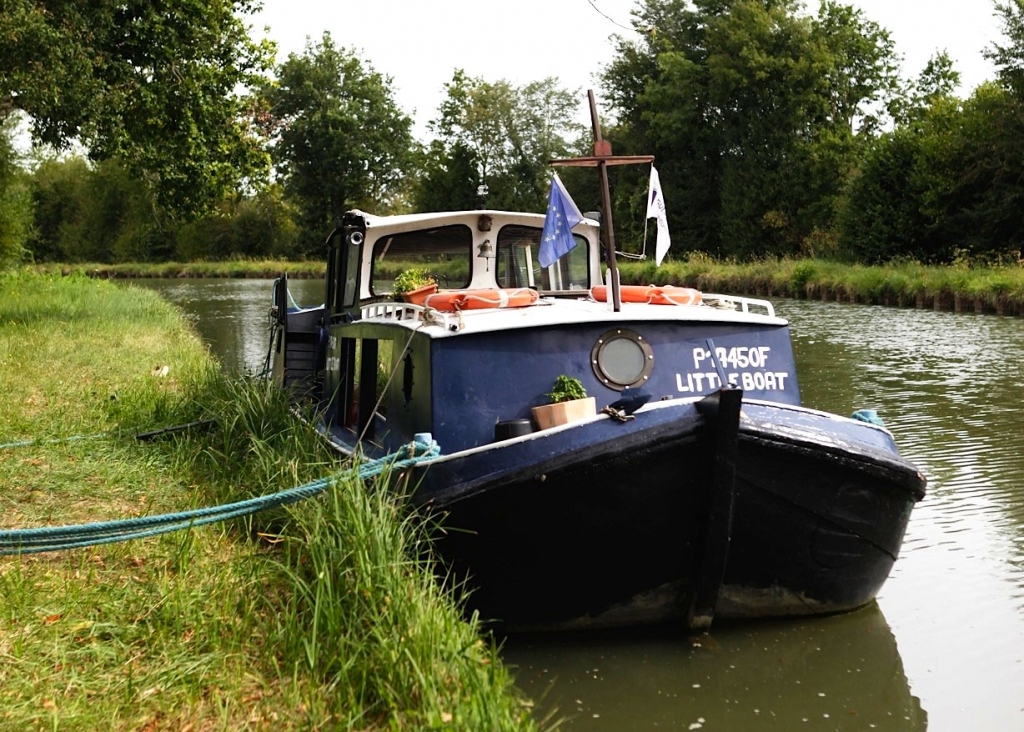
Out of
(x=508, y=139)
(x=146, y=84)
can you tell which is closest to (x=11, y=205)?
(x=146, y=84)

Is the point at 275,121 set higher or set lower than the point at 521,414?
higher

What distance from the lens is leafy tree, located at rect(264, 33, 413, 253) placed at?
67.4 metres

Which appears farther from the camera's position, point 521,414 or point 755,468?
point 521,414

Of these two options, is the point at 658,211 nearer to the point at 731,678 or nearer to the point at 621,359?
the point at 621,359

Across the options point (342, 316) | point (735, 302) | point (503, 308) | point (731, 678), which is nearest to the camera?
point (731, 678)

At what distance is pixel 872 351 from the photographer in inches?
704

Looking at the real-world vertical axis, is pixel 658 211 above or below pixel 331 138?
below

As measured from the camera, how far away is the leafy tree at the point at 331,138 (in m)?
67.4

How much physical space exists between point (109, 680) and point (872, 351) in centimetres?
1555

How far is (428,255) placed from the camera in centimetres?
865

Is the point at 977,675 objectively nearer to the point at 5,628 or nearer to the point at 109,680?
the point at 109,680

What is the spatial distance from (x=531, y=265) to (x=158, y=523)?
4199mm

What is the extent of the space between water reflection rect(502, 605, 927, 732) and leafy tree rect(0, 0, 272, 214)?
12901 mm

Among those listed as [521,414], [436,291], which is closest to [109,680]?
[521,414]
